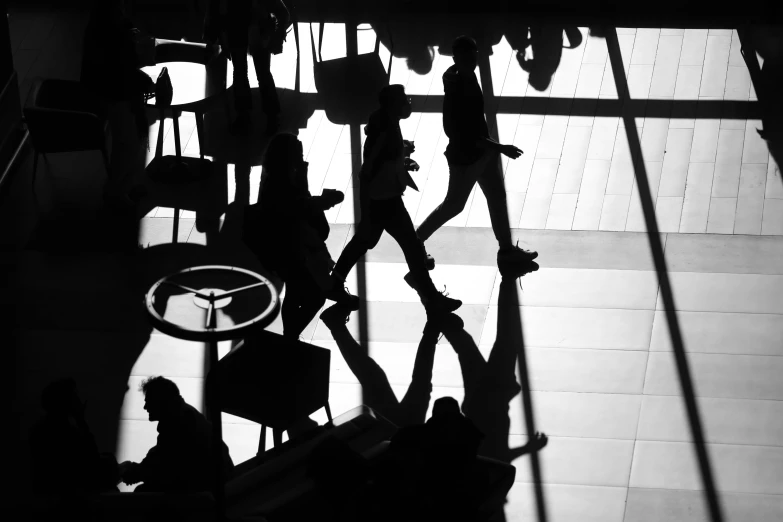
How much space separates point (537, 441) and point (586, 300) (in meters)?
1.49

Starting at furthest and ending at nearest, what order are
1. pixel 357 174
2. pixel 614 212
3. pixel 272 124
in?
1. pixel 272 124
2. pixel 357 174
3. pixel 614 212

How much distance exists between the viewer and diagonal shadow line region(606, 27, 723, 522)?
18.7 feet


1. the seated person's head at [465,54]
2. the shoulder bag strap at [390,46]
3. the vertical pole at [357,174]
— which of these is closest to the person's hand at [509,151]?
the seated person's head at [465,54]

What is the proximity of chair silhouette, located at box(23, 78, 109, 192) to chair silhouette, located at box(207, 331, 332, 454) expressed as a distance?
3417 millimetres

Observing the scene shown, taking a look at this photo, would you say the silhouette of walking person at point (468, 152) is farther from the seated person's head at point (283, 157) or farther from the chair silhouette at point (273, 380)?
the chair silhouette at point (273, 380)

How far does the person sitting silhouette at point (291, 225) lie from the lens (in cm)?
581

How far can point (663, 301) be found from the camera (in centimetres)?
715

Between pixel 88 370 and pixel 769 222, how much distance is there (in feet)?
16.2

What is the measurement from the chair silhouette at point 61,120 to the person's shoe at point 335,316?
2.43m

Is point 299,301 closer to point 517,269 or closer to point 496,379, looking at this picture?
point 496,379

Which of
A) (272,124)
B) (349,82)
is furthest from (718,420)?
(349,82)

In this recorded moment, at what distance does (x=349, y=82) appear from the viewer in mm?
10297

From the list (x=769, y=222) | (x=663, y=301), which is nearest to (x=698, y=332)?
(x=663, y=301)

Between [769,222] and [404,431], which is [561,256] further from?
[404,431]
